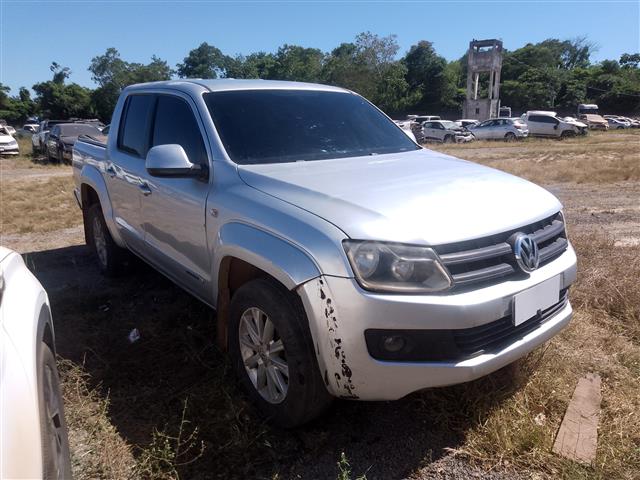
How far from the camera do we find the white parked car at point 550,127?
30.6 m

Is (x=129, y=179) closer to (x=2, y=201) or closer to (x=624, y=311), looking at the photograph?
(x=624, y=311)

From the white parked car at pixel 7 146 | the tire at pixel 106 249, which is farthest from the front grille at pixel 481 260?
the white parked car at pixel 7 146

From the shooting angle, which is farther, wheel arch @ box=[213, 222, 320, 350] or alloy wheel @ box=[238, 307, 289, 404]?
alloy wheel @ box=[238, 307, 289, 404]

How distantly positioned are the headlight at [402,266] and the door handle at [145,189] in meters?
2.10

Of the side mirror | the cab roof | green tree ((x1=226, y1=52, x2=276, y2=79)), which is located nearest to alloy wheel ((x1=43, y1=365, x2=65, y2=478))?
the side mirror

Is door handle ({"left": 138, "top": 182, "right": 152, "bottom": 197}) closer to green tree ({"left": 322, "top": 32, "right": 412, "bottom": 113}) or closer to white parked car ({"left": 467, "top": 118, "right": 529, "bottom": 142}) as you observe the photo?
white parked car ({"left": 467, "top": 118, "right": 529, "bottom": 142})

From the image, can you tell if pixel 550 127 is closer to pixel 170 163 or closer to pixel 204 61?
pixel 170 163

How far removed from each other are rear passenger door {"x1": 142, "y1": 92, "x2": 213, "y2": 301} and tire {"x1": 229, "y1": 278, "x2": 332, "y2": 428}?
0.52m

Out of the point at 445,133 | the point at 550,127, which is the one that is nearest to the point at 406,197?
the point at 445,133

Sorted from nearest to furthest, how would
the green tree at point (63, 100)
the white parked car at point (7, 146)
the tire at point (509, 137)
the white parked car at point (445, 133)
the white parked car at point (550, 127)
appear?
the white parked car at point (7, 146) < the tire at point (509, 137) < the white parked car at point (445, 133) < the white parked car at point (550, 127) < the green tree at point (63, 100)

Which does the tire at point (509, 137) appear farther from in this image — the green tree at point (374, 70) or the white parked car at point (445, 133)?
the green tree at point (374, 70)

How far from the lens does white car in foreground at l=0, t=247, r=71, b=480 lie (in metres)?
1.36

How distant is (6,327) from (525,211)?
2263 mm

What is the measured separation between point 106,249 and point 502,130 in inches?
1158
